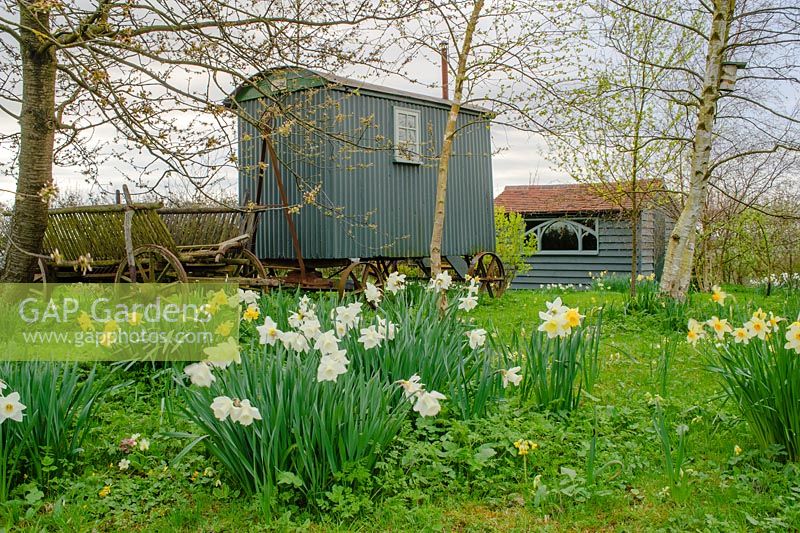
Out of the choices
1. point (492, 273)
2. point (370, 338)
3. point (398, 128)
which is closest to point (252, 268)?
point (398, 128)

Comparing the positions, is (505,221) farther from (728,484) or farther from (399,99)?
(728,484)

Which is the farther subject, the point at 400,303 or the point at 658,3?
the point at 658,3

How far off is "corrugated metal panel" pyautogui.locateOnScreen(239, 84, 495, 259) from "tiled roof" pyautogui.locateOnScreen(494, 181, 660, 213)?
269 inches

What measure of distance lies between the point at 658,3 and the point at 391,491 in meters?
8.51

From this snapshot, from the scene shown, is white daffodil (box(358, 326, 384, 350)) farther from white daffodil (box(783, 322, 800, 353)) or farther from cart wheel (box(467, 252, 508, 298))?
cart wheel (box(467, 252, 508, 298))

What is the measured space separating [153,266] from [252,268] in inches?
73.6

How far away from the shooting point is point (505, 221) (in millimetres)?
16500

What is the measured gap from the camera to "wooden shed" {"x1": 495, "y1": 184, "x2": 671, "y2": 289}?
1811 cm

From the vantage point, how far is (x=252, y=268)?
8.95m

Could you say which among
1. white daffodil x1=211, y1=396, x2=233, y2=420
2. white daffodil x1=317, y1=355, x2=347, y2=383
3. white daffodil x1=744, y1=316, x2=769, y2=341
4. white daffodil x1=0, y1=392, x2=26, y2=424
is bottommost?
white daffodil x1=0, y1=392, x2=26, y2=424

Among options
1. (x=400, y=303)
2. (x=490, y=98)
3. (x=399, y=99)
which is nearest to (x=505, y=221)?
(x=399, y=99)

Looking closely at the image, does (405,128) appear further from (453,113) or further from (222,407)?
(222,407)

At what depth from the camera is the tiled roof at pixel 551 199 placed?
1794 cm

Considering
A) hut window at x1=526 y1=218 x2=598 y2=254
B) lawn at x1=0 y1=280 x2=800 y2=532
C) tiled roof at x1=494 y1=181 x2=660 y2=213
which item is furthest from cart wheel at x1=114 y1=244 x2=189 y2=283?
hut window at x1=526 y1=218 x2=598 y2=254
